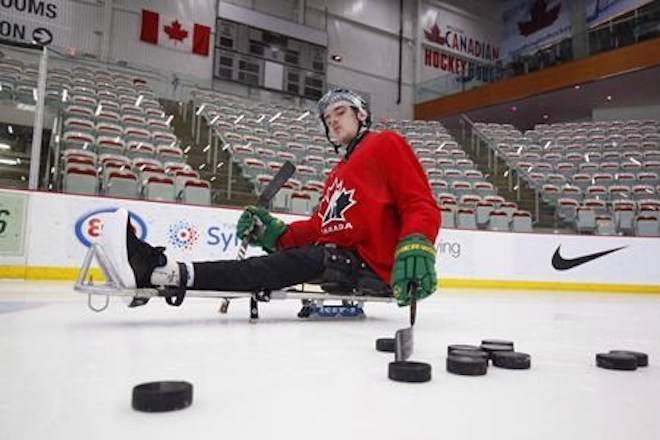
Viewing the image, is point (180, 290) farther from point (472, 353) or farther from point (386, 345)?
point (472, 353)

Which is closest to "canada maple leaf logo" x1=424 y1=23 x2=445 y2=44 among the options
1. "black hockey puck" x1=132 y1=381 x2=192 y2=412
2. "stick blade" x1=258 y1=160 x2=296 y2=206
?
"stick blade" x1=258 y1=160 x2=296 y2=206

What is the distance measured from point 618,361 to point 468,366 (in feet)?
1.56

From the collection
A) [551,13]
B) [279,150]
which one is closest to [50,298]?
[279,150]

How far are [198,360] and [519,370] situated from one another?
34.4 inches

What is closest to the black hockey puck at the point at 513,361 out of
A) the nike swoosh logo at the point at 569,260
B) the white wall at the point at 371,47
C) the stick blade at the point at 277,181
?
the stick blade at the point at 277,181

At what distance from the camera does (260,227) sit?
2.46 meters

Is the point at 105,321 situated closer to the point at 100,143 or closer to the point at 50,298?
the point at 50,298

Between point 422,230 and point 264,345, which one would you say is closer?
point 422,230

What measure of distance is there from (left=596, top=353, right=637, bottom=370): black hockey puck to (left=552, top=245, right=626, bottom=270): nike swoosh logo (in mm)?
5558

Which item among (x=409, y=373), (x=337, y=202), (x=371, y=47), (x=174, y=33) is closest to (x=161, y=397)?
(x=409, y=373)

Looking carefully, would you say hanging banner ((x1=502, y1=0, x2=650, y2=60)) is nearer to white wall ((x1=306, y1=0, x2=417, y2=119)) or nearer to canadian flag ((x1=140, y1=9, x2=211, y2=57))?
white wall ((x1=306, y1=0, x2=417, y2=119))

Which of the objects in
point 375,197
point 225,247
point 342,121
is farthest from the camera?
point 225,247

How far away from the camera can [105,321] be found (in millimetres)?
2172

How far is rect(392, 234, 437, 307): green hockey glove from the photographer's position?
4.68 ft
